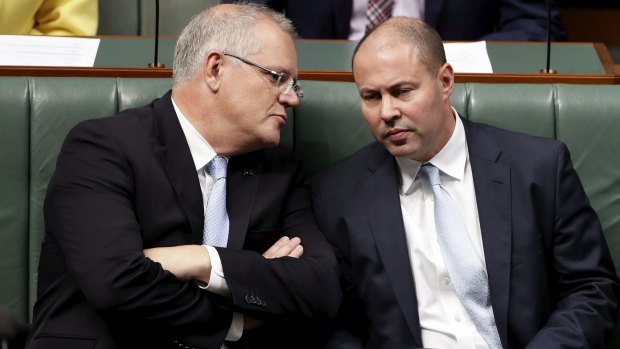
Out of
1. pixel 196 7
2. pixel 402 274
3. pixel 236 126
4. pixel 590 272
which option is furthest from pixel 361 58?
pixel 196 7

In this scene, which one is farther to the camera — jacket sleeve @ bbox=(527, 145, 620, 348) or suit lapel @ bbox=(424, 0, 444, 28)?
suit lapel @ bbox=(424, 0, 444, 28)

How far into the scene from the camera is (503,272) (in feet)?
7.16

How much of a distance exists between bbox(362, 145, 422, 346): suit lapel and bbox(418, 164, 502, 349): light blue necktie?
0.08 meters

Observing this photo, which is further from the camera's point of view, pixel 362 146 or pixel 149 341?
pixel 362 146

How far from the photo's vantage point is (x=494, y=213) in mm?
2223

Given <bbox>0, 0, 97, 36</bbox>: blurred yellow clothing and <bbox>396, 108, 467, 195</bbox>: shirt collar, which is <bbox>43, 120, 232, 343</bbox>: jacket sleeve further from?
<bbox>0, 0, 97, 36</bbox>: blurred yellow clothing

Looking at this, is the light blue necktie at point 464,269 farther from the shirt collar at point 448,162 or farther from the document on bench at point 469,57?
the document on bench at point 469,57

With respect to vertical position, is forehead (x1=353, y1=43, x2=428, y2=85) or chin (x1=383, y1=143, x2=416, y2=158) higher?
forehead (x1=353, y1=43, x2=428, y2=85)

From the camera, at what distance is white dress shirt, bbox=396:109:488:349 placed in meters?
2.19

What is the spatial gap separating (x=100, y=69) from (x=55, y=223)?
0.55 meters

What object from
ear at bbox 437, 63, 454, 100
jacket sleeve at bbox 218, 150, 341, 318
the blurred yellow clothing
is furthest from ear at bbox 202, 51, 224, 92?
the blurred yellow clothing

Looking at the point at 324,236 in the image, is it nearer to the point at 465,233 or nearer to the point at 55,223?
the point at 465,233

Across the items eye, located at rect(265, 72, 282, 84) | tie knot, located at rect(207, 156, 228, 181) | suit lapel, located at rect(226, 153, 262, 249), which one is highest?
eye, located at rect(265, 72, 282, 84)

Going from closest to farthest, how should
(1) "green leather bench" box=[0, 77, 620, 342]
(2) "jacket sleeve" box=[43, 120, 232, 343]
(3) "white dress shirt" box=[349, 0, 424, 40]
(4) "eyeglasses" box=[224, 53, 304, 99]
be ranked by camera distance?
(2) "jacket sleeve" box=[43, 120, 232, 343]
(4) "eyeglasses" box=[224, 53, 304, 99]
(1) "green leather bench" box=[0, 77, 620, 342]
(3) "white dress shirt" box=[349, 0, 424, 40]
